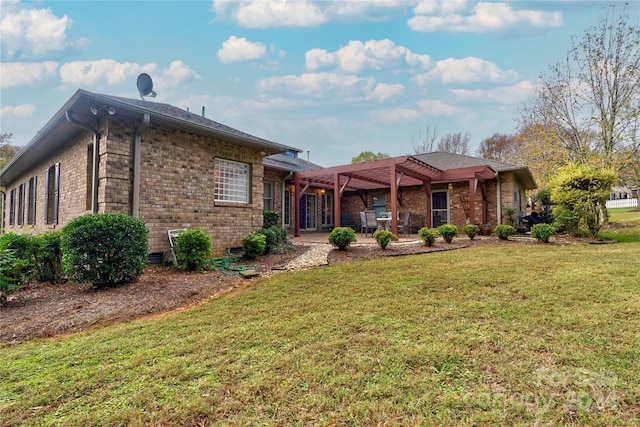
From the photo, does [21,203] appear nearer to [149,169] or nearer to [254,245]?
[149,169]

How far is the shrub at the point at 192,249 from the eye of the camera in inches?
215

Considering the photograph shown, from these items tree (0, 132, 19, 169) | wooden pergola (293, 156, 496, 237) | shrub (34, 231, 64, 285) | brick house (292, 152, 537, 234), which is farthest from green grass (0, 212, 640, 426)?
tree (0, 132, 19, 169)

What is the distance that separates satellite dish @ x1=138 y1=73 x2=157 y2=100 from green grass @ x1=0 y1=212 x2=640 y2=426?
274 inches

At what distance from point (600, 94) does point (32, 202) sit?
22.9 meters

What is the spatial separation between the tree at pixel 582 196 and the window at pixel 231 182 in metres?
9.34

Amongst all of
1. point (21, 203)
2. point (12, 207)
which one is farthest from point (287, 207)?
point (12, 207)

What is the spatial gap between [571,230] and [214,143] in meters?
10.7

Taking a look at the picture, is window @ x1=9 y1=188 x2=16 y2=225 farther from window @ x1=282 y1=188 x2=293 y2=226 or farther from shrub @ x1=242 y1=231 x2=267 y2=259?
shrub @ x1=242 y1=231 x2=267 y2=259

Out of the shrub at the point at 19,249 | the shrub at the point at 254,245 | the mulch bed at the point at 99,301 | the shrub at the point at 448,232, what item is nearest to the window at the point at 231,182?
the shrub at the point at 254,245

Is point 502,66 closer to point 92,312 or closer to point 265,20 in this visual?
point 265,20

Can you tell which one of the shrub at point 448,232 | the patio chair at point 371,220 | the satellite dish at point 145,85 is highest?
the satellite dish at point 145,85

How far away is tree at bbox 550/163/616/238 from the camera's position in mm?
8422

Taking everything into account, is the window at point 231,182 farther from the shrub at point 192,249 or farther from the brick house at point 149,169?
the shrub at point 192,249

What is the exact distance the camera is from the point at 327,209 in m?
15.5
